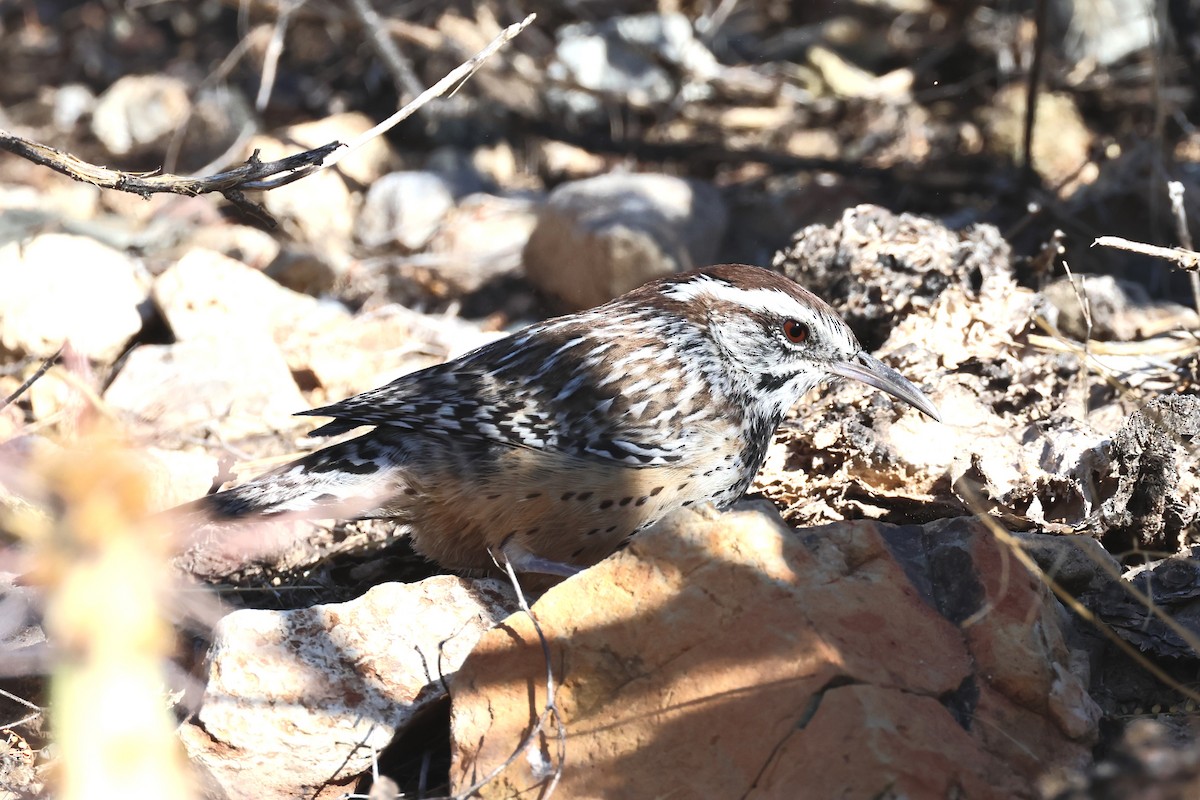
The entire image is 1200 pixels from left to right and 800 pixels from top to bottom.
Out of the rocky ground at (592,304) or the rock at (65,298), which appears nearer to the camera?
the rocky ground at (592,304)

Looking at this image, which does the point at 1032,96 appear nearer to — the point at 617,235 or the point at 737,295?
the point at 617,235

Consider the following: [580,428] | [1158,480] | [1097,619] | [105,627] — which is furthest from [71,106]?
[105,627]

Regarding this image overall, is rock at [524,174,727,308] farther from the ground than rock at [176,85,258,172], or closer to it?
closer to it

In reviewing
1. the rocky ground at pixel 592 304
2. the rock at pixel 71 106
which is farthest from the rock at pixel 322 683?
the rock at pixel 71 106

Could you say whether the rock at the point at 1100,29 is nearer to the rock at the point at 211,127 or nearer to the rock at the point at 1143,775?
the rock at the point at 211,127

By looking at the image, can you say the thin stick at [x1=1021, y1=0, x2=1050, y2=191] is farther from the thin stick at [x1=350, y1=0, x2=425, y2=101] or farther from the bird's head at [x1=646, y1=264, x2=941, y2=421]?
the thin stick at [x1=350, y1=0, x2=425, y2=101]

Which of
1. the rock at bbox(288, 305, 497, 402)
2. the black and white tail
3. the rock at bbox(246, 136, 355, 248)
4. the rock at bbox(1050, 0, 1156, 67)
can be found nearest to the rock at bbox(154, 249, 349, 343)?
the rock at bbox(288, 305, 497, 402)
